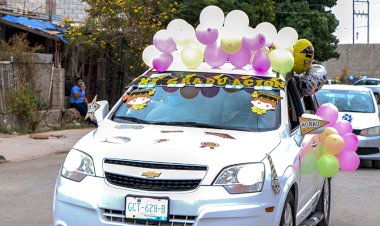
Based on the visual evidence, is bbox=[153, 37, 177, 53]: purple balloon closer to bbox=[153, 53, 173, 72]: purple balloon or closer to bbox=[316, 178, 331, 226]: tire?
bbox=[153, 53, 173, 72]: purple balloon

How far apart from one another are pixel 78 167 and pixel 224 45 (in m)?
1.97

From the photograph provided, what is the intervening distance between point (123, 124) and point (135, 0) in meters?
16.0

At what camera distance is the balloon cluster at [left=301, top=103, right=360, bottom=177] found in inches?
268

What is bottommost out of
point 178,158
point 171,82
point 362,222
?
point 362,222

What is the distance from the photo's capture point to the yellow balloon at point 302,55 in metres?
7.46

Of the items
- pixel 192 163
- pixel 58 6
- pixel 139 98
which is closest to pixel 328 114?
pixel 139 98

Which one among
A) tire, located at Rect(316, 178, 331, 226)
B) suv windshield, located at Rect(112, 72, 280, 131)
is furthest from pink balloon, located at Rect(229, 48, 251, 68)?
tire, located at Rect(316, 178, 331, 226)

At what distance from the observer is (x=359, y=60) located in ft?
212

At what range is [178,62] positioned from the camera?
22.6 feet

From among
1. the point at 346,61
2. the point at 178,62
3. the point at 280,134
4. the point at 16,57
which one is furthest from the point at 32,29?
the point at 346,61

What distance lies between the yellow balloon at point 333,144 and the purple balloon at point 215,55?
144cm

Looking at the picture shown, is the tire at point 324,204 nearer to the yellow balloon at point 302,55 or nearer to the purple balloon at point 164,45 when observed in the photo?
the yellow balloon at point 302,55

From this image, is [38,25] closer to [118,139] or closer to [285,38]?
[285,38]

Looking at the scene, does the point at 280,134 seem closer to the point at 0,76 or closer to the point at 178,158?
the point at 178,158
